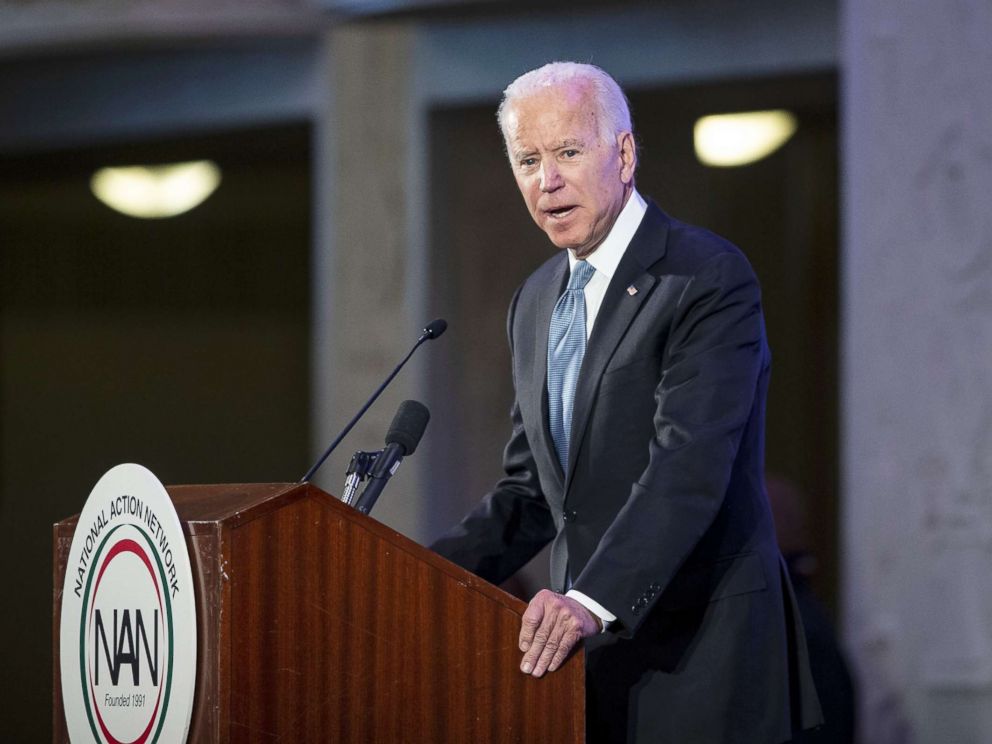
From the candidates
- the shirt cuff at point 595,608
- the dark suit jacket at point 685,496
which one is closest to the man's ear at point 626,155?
the dark suit jacket at point 685,496

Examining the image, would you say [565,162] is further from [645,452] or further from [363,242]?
[363,242]

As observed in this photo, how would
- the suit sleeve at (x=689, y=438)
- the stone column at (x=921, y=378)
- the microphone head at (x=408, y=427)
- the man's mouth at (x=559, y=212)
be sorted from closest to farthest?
1. the suit sleeve at (x=689, y=438)
2. the microphone head at (x=408, y=427)
3. the man's mouth at (x=559, y=212)
4. the stone column at (x=921, y=378)

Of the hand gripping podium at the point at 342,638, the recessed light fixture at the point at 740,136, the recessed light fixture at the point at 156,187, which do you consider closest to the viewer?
the hand gripping podium at the point at 342,638

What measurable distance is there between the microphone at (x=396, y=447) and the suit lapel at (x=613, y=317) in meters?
0.21

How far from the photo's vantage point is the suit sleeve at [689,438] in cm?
211

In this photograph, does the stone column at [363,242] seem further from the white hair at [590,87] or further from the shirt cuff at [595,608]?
the shirt cuff at [595,608]

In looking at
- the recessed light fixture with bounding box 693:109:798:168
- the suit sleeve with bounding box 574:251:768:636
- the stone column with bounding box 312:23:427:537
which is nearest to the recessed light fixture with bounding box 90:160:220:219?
the stone column with bounding box 312:23:427:537

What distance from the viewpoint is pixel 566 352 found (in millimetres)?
2467

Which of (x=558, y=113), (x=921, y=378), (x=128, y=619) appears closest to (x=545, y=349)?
(x=558, y=113)

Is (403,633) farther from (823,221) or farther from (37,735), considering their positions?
(37,735)

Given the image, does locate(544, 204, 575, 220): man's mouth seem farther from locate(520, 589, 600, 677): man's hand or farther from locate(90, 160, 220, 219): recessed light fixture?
locate(90, 160, 220, 219): recessed light fixture

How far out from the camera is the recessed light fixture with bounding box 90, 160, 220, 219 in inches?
266

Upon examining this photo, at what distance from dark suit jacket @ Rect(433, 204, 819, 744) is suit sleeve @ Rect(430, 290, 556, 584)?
0.38 feet

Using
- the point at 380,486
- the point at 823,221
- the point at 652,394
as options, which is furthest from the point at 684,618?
the point at 823,221
